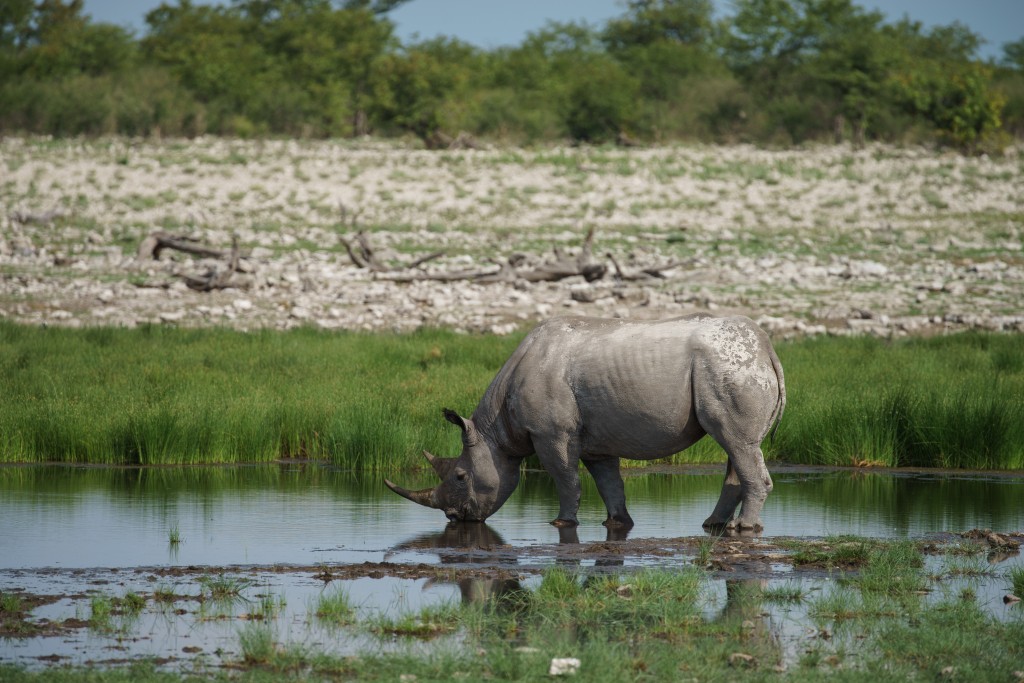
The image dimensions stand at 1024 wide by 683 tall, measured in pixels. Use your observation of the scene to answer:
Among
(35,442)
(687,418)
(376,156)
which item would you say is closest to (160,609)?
(687,418)

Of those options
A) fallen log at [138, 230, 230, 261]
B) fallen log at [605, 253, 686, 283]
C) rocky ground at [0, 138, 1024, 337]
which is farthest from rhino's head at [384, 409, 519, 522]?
fallen log at [138, 230, 230, 261]

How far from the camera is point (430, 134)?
161 ft

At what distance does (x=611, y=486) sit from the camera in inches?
406

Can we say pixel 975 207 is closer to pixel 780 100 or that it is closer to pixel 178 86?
pixel 780 100

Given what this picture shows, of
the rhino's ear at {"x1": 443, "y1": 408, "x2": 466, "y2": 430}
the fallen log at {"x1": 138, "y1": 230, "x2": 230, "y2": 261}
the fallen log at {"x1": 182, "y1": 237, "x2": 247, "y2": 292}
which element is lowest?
the rhino's ear at {"x1": 443, "y1": 408, "x2": 466, "y2": 430}

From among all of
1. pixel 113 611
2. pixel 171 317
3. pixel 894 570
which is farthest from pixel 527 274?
pixel 113 611

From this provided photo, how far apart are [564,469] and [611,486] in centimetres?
51

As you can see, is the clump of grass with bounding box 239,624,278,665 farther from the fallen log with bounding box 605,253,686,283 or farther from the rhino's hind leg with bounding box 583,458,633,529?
the fallen log with bounding box 605,253,686,283

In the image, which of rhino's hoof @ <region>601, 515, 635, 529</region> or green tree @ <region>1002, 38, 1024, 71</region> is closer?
rhino's hoof @ <region>601, 515, 635, 529</region>

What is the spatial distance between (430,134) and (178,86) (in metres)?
10.8

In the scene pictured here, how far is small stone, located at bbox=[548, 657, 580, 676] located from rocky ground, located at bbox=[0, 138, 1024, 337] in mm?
14185

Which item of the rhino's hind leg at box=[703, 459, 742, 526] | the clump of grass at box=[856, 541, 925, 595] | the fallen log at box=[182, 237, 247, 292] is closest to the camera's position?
the clump of grass at box=[856, 541, 925, 595]

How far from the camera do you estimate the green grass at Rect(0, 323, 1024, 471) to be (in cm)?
1326

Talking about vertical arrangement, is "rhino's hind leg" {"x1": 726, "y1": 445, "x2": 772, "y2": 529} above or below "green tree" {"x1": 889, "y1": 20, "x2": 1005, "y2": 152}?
below
